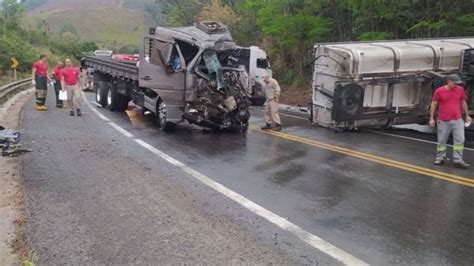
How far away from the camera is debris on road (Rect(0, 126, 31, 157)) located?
988 centimetres

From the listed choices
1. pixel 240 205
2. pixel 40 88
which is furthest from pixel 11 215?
pixel 40 88

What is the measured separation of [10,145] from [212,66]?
4.99 metres

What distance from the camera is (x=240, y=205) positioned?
6.66m

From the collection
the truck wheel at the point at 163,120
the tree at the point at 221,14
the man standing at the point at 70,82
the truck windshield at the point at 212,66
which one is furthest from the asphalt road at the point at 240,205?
the tree at the point at 221,14

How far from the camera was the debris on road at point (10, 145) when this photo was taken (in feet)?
32.4

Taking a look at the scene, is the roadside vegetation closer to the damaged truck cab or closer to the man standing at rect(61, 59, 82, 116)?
the man standing at rect(61, 59, 82, 116)

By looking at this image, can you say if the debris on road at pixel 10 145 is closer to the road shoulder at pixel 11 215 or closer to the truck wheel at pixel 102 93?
the road shoulder at pixel 11 215

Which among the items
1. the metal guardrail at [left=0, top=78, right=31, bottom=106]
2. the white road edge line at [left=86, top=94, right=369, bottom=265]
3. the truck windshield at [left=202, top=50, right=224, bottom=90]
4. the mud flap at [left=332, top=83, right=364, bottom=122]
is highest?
the truck windshield at [left=202, top=50, right=224, bottom=90]

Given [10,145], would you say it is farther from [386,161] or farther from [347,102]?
→ [347,102]

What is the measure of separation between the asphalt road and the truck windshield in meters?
1.76

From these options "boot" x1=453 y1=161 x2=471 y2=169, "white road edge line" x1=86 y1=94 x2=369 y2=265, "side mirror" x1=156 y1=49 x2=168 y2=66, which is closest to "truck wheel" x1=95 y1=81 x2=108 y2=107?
"side mirror" x1=156 y1=49 x2=168 y2=66

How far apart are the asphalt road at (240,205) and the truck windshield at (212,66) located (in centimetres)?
176

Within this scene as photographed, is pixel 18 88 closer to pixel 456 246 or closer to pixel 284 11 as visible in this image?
pixel 284 11

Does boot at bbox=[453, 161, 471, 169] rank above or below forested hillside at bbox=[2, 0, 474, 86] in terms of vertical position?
below
